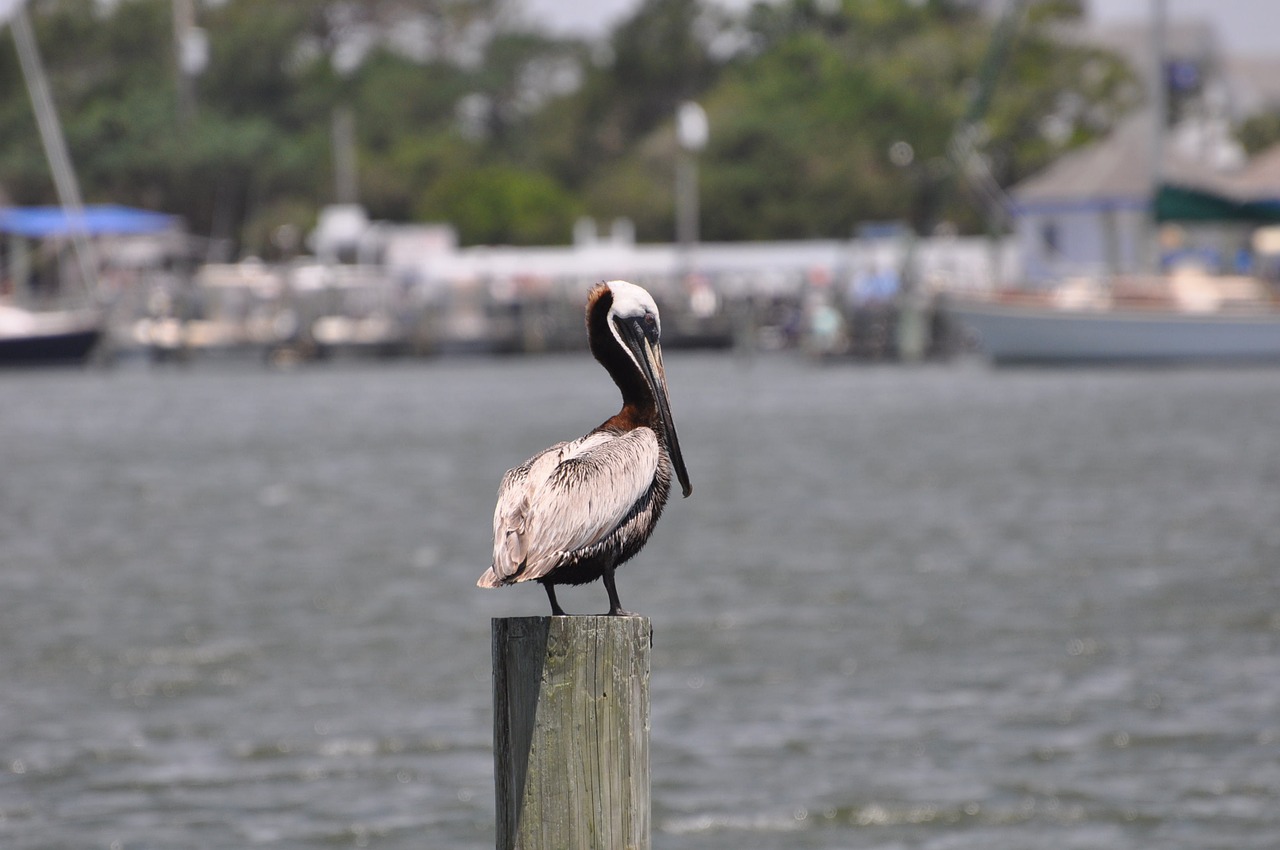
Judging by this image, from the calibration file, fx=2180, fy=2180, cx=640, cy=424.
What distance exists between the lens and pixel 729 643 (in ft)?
54.7

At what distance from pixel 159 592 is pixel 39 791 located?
8391 mm

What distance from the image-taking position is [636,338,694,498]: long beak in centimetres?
589

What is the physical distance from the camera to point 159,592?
20469 mm

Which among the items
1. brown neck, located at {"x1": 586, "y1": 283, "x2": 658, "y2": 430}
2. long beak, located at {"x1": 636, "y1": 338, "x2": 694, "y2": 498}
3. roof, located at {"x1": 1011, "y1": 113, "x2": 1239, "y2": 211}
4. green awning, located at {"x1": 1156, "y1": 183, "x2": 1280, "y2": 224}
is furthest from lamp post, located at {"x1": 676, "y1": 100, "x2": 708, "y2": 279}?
long beak, located at {"x1": 636, "y1": 338, "x2": 694, "y2": 498}

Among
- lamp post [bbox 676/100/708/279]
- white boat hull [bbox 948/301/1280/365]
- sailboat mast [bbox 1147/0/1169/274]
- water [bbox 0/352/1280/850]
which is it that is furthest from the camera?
lamp post [bbox 676/100/708/279]

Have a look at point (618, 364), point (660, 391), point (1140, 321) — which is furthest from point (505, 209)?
point (660, 391)

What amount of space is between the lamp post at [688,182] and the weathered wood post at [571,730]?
212 feet

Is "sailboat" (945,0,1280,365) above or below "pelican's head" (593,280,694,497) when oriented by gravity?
below

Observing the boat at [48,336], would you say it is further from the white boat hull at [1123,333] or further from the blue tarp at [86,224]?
the white boat hull at [1123,333]

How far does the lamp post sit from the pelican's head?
64.2m

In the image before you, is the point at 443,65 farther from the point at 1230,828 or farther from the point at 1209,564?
the point at 1230,828

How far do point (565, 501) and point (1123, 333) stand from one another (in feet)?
152

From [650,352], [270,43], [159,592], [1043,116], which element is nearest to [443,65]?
[270,43]

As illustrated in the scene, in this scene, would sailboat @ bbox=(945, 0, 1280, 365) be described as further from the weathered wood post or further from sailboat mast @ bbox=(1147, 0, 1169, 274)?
the weathered wood post
